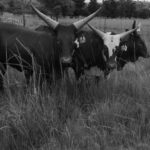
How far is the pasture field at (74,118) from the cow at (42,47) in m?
0.49

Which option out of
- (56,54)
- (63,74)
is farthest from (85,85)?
(56,54)

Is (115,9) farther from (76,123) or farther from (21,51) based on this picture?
(76,123)

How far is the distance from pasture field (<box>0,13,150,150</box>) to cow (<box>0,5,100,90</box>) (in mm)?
490

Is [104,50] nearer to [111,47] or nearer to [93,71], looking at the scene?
[111,47]

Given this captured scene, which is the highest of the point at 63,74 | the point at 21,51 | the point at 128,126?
the point at 21,51

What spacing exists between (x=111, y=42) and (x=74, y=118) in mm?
2599

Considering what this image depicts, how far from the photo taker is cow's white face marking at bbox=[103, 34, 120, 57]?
612 centimetres

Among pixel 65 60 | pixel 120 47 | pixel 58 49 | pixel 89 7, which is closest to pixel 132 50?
pixel 120 47

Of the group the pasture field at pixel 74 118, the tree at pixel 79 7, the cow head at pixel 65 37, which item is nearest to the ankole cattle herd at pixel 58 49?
the cow head at pixel 65 37

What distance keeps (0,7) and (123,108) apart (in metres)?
14.6

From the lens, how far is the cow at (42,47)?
5.13 m

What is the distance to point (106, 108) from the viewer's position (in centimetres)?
416

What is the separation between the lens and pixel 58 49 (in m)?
5.38

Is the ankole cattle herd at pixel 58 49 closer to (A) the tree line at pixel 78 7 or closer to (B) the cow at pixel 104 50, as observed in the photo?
(B) the cow at pixel 104 50
